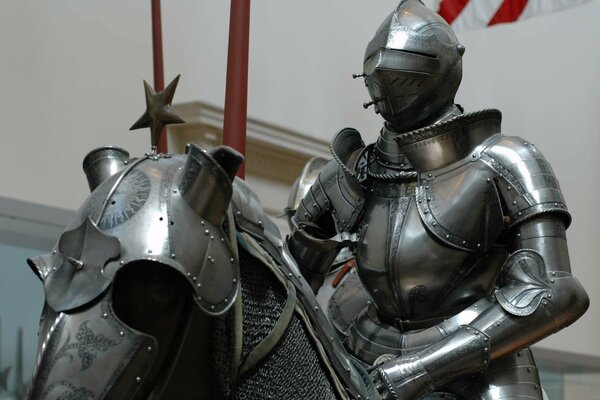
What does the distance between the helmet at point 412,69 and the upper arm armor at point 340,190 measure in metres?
0.12

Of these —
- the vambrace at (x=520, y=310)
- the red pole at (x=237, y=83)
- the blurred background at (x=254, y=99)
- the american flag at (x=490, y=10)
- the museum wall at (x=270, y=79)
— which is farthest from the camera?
the american flag at (x=490, y=10)

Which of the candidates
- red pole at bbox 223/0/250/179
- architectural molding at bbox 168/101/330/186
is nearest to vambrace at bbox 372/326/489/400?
red pole at bbox 223/0/250/179

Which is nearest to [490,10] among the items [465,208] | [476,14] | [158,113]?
[476,14]

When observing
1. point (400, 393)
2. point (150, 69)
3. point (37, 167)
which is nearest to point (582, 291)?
point (400, 393)

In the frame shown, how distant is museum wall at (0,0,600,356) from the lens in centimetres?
441

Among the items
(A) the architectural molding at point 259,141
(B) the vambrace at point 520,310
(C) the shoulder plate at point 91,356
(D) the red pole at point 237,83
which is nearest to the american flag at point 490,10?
(A) the architectural molding at point 259,141

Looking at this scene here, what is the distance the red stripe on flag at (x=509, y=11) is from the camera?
5742mm

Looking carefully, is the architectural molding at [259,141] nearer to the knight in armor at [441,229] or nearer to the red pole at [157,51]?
the red pole at [157,51]

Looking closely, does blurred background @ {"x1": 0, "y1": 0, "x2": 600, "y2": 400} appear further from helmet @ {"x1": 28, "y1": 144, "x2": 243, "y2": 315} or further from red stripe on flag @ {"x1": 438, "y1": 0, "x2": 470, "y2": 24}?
helmet @ {"x1": 28, "y1": 144, "x2": 243, "y2": 315}

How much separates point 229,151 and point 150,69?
11.2ft

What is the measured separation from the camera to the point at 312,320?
1723 millimetres

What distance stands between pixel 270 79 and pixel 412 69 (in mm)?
2799

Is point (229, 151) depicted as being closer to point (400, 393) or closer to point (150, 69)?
point (400, 393)

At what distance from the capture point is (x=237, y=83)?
10.2 ft
